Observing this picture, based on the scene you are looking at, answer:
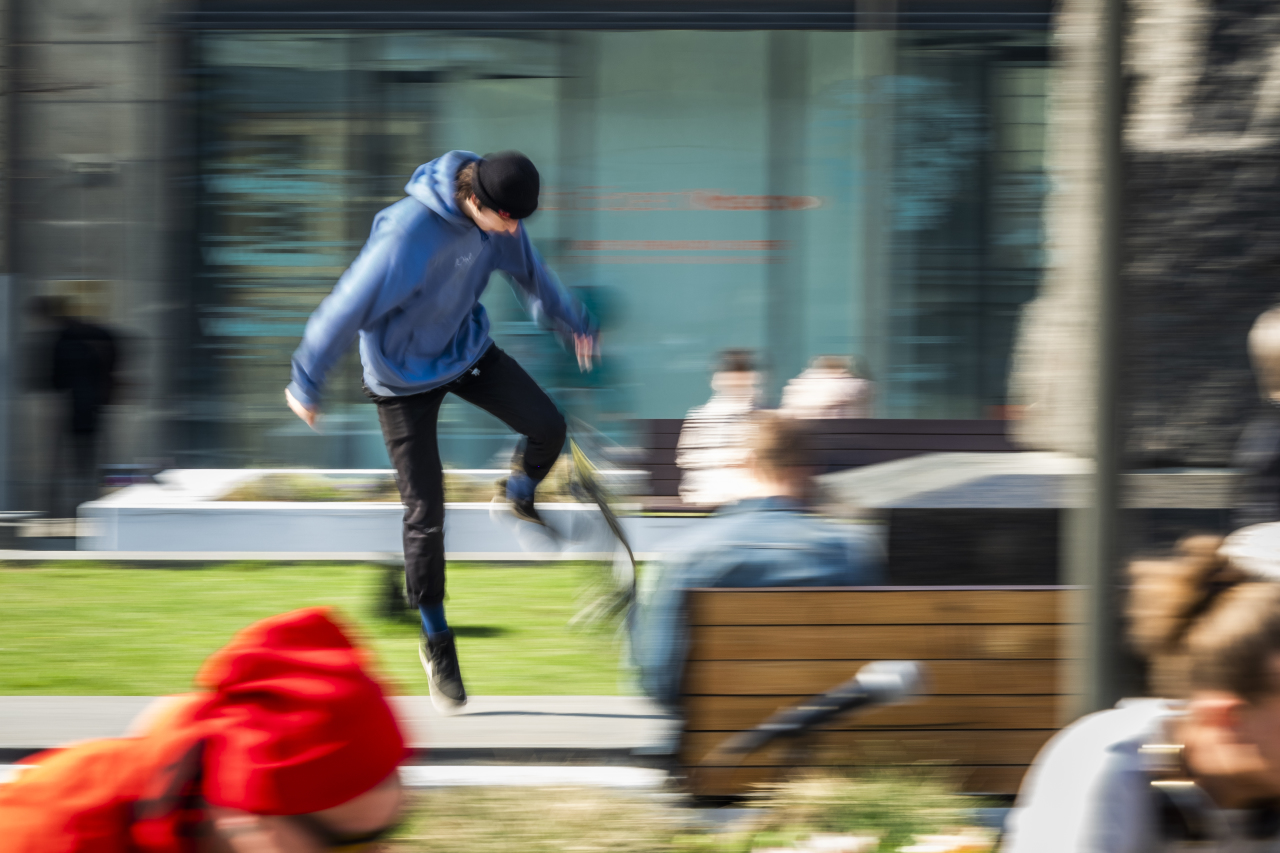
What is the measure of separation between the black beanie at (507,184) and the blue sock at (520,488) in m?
0.96

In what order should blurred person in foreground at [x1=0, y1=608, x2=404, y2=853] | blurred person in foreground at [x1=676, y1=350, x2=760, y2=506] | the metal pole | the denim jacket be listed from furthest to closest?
1. blurred person in foreground at [x1=676, y1=350, x2=760, y2=506]
2. the denim jacket
3. the metal pole
4. blurred person in foreground at [x1=0, y1=608, x2=404, y2=853]

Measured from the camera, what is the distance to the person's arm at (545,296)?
4.59 metres

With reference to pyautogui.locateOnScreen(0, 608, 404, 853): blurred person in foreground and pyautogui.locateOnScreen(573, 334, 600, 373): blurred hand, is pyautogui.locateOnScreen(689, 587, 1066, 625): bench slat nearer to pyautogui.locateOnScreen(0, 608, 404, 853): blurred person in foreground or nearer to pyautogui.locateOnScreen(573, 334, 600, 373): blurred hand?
pyautogui.locateOnScreen(573, 334, 600, 373): blurred hand

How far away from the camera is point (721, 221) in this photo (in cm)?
1180

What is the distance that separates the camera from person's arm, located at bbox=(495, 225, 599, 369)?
181 inches

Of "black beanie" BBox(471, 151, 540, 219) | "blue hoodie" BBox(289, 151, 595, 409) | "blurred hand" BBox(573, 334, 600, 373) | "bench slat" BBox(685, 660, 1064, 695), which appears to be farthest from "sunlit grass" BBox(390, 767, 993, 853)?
"blurred hand" BBox(573, 334, 600, 373)

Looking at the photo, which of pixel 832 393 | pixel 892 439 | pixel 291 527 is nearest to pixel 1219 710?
pixel 892 439

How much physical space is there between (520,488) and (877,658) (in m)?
1.61

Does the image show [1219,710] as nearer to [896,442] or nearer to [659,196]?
[896,442]

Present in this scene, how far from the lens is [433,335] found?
4.37 meters

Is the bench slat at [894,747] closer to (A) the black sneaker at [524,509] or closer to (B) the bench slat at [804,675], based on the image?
(B) the bench slat at [804,675]

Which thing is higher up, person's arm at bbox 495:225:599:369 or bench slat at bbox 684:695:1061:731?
person's arm at bbox 495:225:599:369

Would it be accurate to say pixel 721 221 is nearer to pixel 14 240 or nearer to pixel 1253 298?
pixel 14 240

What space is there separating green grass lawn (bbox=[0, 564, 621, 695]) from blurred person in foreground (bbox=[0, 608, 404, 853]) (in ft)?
11.2
